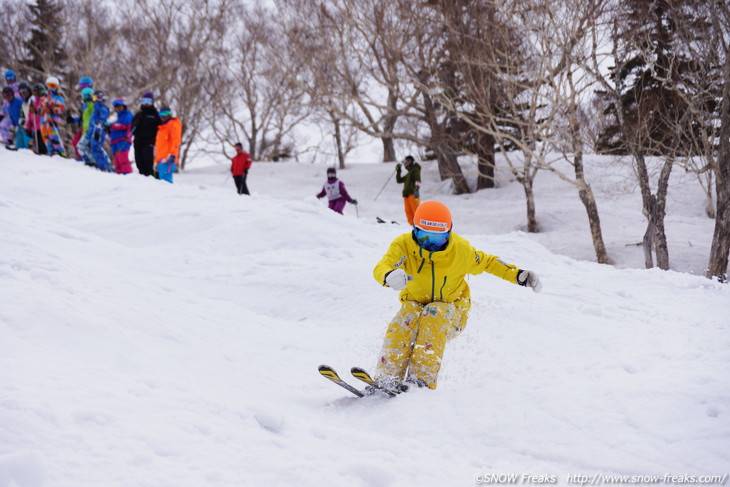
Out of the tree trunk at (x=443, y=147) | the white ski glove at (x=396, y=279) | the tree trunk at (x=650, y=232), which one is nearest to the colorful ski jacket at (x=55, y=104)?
the tree trunk at (x=443, y=147)

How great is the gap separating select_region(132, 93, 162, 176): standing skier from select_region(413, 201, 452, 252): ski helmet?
8.41 meters

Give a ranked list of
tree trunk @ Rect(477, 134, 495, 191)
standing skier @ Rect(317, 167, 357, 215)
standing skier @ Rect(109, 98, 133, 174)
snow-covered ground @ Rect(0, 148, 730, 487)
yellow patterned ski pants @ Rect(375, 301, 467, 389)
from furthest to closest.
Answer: tree trunk @ Rect(477, 134, 495, 191), standing skier @ Rect(317, 167, 357, 215), standing skier @ Rect(109, 98, 133, 174), yellow patterned ski pants @ Rect(375, 301, 467, 389), snow-covered ground @ Rect(0, 148, 730, 487)

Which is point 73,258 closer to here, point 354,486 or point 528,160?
point 354,486

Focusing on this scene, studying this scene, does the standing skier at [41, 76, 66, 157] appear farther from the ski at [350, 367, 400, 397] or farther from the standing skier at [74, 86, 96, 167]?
the ski at [350, 367, 400, 397]

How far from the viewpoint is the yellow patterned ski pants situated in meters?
3.21

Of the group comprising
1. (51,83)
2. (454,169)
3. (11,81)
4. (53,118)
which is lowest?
(454,169)

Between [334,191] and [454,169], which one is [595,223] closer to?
[334,191]

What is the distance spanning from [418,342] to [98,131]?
10.5m

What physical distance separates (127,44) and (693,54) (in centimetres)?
2117

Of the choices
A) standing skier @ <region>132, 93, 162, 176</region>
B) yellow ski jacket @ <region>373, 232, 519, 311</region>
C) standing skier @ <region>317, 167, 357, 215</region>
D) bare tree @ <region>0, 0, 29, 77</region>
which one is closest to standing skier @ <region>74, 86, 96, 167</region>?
standing skier @ <region>132, 93, 162, 176</region>

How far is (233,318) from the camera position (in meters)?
4.39

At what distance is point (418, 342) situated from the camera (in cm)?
330

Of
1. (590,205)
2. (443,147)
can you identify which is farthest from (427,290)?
(443,147)

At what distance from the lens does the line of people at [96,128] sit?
10039 millimetres
